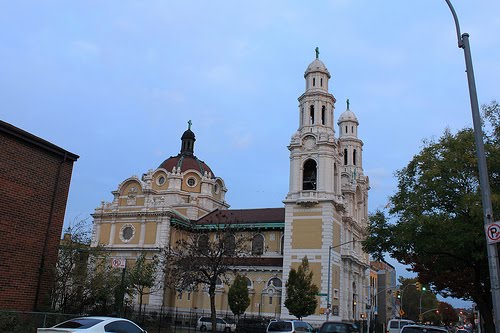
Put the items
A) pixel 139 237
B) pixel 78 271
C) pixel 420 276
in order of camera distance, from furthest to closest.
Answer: pixel 139 237, pixel 420 276, pixel 78 271

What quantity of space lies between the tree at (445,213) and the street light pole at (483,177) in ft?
28.6

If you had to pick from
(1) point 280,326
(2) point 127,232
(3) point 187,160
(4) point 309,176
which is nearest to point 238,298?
(4) point 309,176

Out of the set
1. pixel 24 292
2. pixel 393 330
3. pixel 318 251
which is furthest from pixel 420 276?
pixel 24 292

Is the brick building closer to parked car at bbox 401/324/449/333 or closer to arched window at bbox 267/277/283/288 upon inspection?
parked car at bbox 401/324/449/333

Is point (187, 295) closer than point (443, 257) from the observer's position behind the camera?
No

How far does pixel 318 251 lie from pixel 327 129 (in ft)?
50.3

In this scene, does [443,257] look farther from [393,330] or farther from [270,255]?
[270,255]

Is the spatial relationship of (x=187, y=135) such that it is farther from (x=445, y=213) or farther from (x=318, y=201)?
(x=445, y=213)

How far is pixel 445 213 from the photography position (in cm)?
2422

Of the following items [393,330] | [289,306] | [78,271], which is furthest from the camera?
[289,306]

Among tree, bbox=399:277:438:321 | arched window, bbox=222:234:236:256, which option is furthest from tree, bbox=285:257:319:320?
tree, bbox=399:277:438:321

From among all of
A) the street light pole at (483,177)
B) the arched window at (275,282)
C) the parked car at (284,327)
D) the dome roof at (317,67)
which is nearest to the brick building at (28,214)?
the parked car at (284,327)

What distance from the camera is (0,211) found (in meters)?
18.0

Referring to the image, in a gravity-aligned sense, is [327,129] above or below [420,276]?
above
